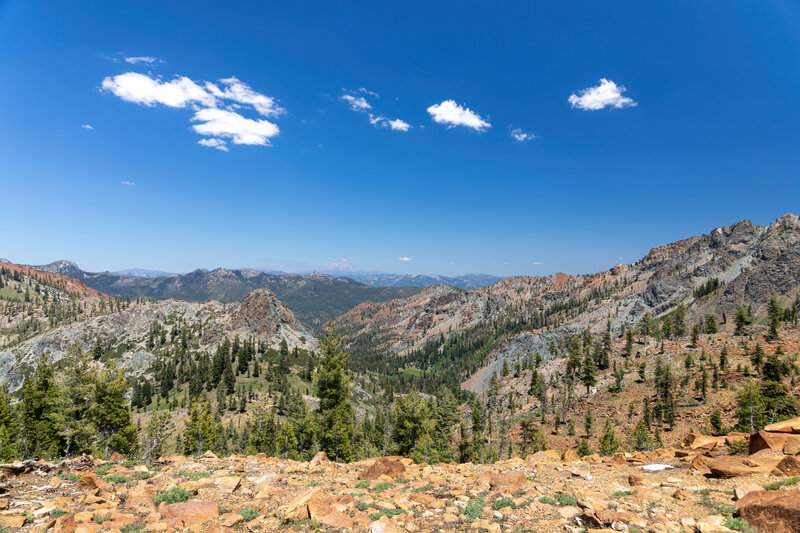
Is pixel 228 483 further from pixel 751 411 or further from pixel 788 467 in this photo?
pixel 751 411

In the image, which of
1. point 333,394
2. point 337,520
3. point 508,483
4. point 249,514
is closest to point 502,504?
point 508,483

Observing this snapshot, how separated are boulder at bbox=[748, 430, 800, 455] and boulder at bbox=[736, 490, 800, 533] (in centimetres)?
736

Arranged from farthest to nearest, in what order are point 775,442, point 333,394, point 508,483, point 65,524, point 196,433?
point 196,433, point 333,394, point 508,483, point 775,442, point 65,524

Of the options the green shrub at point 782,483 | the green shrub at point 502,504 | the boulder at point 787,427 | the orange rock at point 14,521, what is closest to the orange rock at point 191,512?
the orange rock at point 14,521

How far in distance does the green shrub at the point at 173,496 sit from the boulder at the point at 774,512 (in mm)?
19793

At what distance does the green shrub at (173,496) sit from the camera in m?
13.5

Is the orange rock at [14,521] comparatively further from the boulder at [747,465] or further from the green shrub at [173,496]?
the boulder at [747,465]

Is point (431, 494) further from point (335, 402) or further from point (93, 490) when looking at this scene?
point (335, 402)

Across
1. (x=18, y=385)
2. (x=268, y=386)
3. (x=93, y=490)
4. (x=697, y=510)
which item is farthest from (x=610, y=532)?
(x=18, y=385)

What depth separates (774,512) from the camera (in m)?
8.78

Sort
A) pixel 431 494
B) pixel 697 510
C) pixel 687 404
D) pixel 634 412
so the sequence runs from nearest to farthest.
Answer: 1. pixel 697 510
2. pixel 431 494
3. pixel 687 404
4. pixel 634 412

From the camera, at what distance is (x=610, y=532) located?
9.45m

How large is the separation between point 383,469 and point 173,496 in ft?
34.4

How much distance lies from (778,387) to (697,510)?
55.8 m
